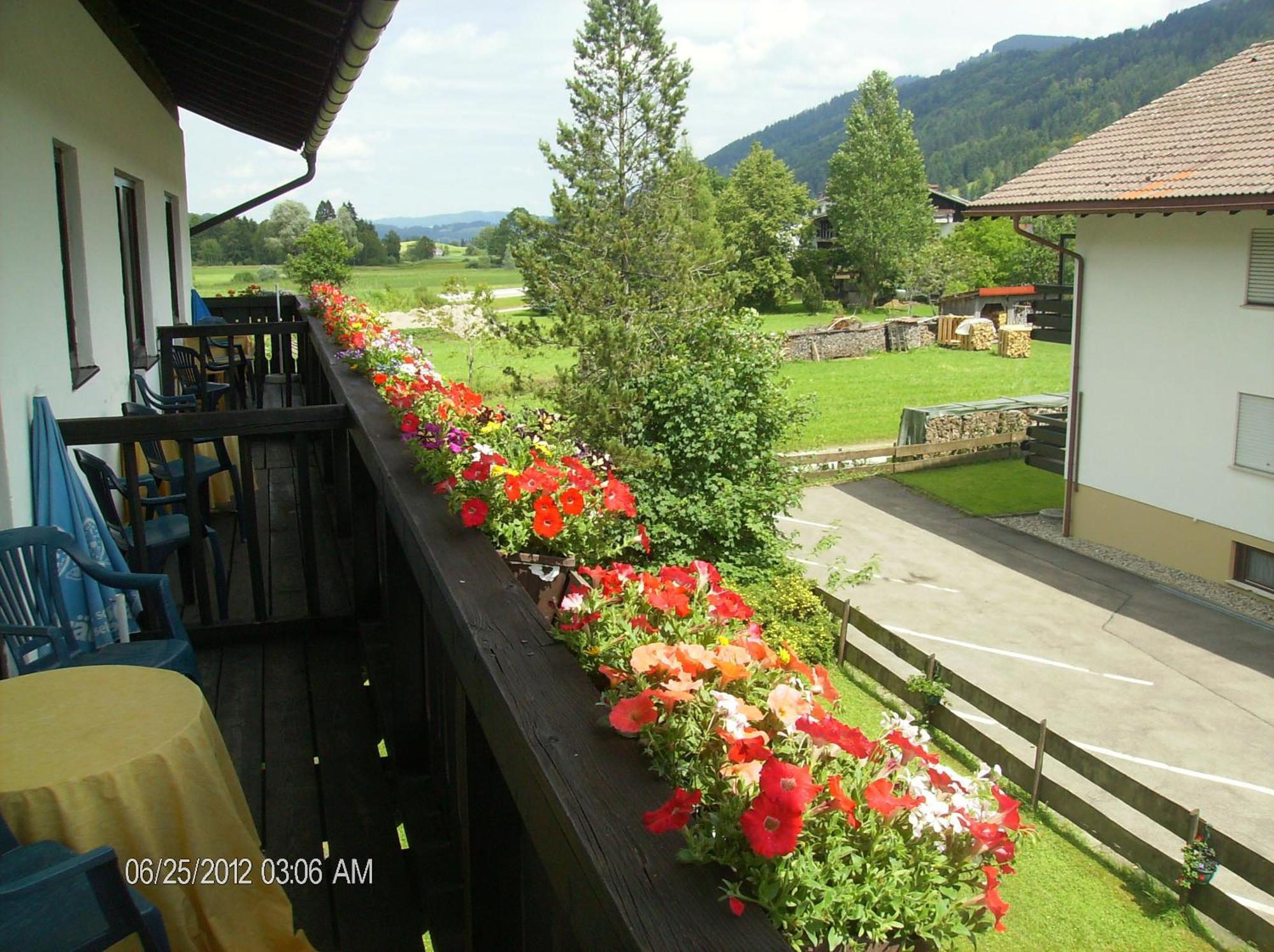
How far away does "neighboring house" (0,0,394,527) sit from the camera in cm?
351

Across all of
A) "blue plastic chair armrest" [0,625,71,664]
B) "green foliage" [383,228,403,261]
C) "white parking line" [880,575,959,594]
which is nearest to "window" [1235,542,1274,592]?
"white parking line" [880,575,959,594]

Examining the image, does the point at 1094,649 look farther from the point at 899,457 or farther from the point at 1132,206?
the point at 899,457

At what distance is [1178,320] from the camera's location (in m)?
13.0

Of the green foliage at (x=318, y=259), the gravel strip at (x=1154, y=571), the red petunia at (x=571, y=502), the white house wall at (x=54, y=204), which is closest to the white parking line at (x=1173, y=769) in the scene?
the gravel strip at (x=1154, y=571)

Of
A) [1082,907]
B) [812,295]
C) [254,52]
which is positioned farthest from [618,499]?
[812,295]

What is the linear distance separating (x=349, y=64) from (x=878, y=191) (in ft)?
177

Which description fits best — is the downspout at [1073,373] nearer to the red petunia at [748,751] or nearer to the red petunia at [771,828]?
the red petunia at [748,751]

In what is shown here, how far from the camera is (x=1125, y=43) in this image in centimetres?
17712

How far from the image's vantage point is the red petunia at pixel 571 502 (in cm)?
201

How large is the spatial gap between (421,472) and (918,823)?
5.54ft

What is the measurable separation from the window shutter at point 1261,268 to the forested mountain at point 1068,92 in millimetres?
130783

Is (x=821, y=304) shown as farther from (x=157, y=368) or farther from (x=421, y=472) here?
(x=421, y=472)

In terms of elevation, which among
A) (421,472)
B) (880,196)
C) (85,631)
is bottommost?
(85,631)

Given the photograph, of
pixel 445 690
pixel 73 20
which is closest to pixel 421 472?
pixel 445 690
